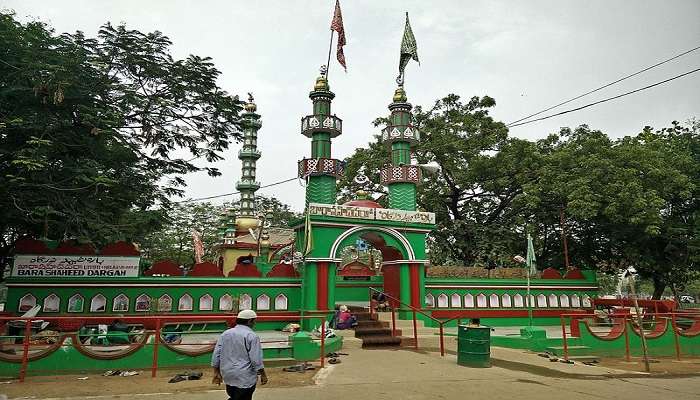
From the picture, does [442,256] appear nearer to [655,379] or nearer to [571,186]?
[571,186]

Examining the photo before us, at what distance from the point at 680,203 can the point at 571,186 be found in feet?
18.6

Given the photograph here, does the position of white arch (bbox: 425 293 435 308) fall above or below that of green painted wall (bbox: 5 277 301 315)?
below

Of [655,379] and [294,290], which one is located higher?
[294,290]

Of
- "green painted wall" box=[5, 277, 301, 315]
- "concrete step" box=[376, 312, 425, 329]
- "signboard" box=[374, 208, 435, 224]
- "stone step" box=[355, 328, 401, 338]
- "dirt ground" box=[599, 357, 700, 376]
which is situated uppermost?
"signboard" box=[374, 208, 435, 224]

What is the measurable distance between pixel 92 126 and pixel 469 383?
1115cm

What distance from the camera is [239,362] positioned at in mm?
5555

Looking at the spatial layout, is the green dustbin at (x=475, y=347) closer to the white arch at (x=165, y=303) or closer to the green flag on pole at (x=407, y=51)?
the white arch at (x=165, y=303)

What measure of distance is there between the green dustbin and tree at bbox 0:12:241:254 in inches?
373

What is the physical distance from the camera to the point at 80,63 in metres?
12.6

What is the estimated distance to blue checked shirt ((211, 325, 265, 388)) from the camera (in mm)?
5492

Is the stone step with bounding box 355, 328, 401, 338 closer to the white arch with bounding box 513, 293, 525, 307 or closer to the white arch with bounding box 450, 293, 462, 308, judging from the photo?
the white arch with bounding box 450, 293, 462, 308

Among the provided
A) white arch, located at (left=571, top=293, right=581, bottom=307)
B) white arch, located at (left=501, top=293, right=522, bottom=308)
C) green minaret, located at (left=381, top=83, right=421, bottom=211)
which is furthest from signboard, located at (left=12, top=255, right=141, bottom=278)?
white arch, located at (left=571, top=293, right=581, bottom=307)

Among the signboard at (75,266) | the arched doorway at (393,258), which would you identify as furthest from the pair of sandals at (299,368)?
the signboard at (75,266)

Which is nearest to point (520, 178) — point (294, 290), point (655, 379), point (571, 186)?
point (571, 186)
